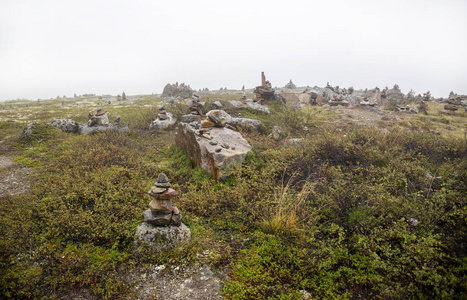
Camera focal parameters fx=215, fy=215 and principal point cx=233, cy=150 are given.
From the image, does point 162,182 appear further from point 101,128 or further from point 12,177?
point 101,128

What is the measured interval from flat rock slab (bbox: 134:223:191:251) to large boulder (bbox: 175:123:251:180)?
318 cm

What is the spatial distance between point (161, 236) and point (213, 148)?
4.69 m

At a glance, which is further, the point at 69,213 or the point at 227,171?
the point at 227,171

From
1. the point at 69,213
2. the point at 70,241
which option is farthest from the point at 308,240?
the point at 69,213

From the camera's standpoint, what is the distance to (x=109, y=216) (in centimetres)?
545

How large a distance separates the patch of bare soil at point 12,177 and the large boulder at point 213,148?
598 cm

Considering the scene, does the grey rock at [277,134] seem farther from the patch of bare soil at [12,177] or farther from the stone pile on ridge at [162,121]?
the patch of bare soil at [12,177]

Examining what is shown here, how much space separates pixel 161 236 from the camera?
16.4 feet

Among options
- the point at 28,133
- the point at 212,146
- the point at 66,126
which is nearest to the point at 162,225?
the point at 212,146

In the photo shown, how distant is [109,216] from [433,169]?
11.0m

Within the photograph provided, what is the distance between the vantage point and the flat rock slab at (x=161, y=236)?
16.0ft

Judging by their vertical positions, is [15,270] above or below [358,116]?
below

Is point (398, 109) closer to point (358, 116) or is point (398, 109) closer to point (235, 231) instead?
point (358, 116)

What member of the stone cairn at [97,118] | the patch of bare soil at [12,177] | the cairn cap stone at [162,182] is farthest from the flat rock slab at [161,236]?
the stone cairn at [97,118]
